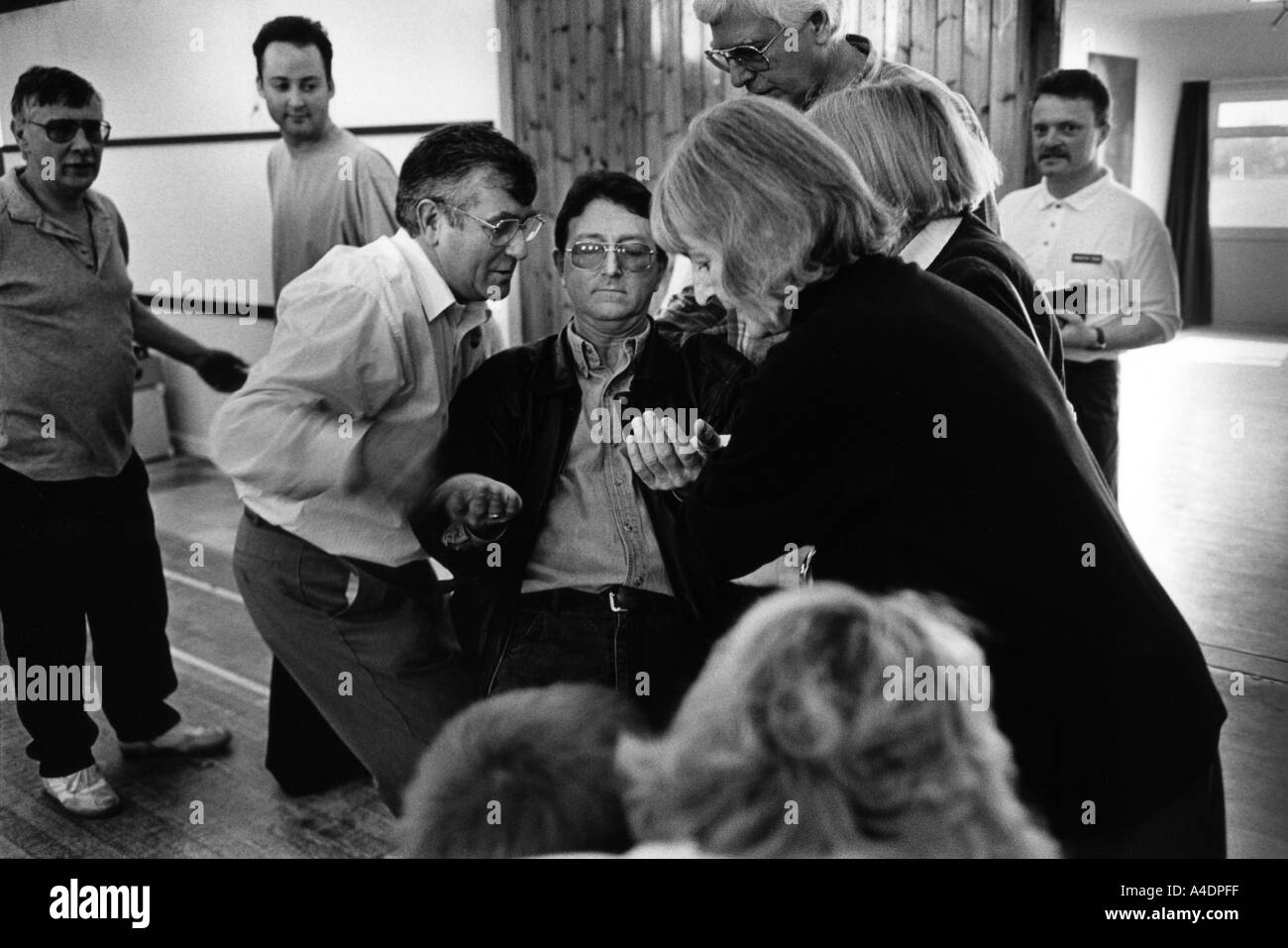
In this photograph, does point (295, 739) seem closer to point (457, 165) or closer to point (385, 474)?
point (385, 474)

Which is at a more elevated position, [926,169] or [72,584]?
[926,169]

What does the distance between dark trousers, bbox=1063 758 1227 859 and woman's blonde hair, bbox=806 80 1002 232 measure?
0.76 m

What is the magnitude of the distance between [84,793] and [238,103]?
8.81ft

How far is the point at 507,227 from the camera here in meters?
1.91

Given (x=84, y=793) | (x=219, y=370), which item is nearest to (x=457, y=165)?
(x=219, y=370)

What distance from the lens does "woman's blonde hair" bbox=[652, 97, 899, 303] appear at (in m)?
1.21

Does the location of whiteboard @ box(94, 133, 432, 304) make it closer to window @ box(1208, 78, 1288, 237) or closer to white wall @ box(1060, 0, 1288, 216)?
white wall @ box(1060, 0, 1288, 216)

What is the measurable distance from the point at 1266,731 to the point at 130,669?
102 inches

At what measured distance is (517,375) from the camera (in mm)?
1999

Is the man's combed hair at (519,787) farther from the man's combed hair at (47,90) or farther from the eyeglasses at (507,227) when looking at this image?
the man's combed hair at (47,90)

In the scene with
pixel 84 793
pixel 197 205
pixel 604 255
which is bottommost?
pixel 84 793

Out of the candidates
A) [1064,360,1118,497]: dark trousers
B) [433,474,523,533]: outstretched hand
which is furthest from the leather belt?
[1064,360,1118,497]: dark trousers
